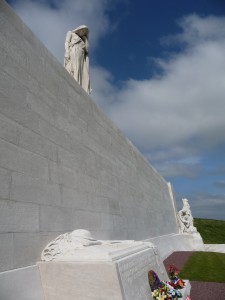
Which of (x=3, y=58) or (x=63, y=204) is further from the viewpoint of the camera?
(x=63, y=204)

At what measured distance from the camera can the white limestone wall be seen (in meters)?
3.65

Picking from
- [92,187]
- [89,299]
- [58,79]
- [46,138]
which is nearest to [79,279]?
[89,299]

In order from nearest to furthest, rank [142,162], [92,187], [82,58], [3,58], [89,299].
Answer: [89,299]
[3,58]
[92,187]
[82,58]
[142,162]

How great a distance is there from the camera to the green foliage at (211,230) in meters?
27.1

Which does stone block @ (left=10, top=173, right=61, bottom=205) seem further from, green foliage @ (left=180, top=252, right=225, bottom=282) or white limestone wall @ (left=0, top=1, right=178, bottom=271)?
green foliage @ (left=180, top=252, right=225, bottom=282)

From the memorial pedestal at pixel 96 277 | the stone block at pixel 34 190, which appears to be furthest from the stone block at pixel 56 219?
the memorial pedestal at pixel 96 277

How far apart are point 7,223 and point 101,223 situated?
3112mm

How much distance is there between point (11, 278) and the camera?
324 centimetres

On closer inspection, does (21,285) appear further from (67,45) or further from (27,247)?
(67,45)

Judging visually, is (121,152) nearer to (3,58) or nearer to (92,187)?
(92,187)

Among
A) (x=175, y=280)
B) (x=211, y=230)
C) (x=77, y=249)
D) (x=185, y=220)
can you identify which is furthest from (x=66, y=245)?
(x=211, y=230)

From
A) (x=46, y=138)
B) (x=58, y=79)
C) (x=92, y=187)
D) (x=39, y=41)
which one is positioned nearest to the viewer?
(x=46, y=138)

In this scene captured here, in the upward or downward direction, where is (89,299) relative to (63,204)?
downward

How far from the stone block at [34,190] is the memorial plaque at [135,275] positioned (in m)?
1.48
